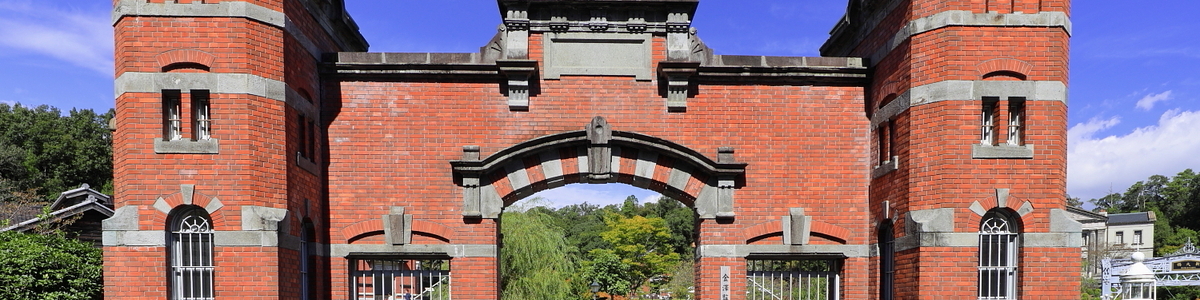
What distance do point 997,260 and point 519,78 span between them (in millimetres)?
6401

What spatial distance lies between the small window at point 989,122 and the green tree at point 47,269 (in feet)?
42.0

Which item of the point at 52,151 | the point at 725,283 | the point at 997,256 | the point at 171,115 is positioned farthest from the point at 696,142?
the point at 52,151

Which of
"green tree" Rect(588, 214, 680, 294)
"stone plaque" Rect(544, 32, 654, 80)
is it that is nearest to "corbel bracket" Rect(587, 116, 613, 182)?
"stone plaque" Rect(544, 32, 654, 80)

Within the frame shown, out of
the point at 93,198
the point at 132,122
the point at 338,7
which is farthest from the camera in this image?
the point at 93,198

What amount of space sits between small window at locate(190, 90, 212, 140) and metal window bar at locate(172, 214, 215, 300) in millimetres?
961

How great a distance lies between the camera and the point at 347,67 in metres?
11.1

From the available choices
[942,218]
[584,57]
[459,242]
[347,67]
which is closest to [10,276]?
[347,67]

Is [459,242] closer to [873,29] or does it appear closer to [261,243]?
[261,243]

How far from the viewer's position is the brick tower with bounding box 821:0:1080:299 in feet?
31.2

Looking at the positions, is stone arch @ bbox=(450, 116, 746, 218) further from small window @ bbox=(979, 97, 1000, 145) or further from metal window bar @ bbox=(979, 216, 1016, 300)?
metal window bar @ bbox=(979, 216, 1016, 300)

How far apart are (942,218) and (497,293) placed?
5778 millimetres

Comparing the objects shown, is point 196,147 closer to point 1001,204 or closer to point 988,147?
point 988,147

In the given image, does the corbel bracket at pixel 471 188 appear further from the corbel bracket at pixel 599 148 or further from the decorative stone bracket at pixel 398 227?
the corbel bracket at pixel 599 148

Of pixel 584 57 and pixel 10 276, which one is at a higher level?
pixel 584 57
